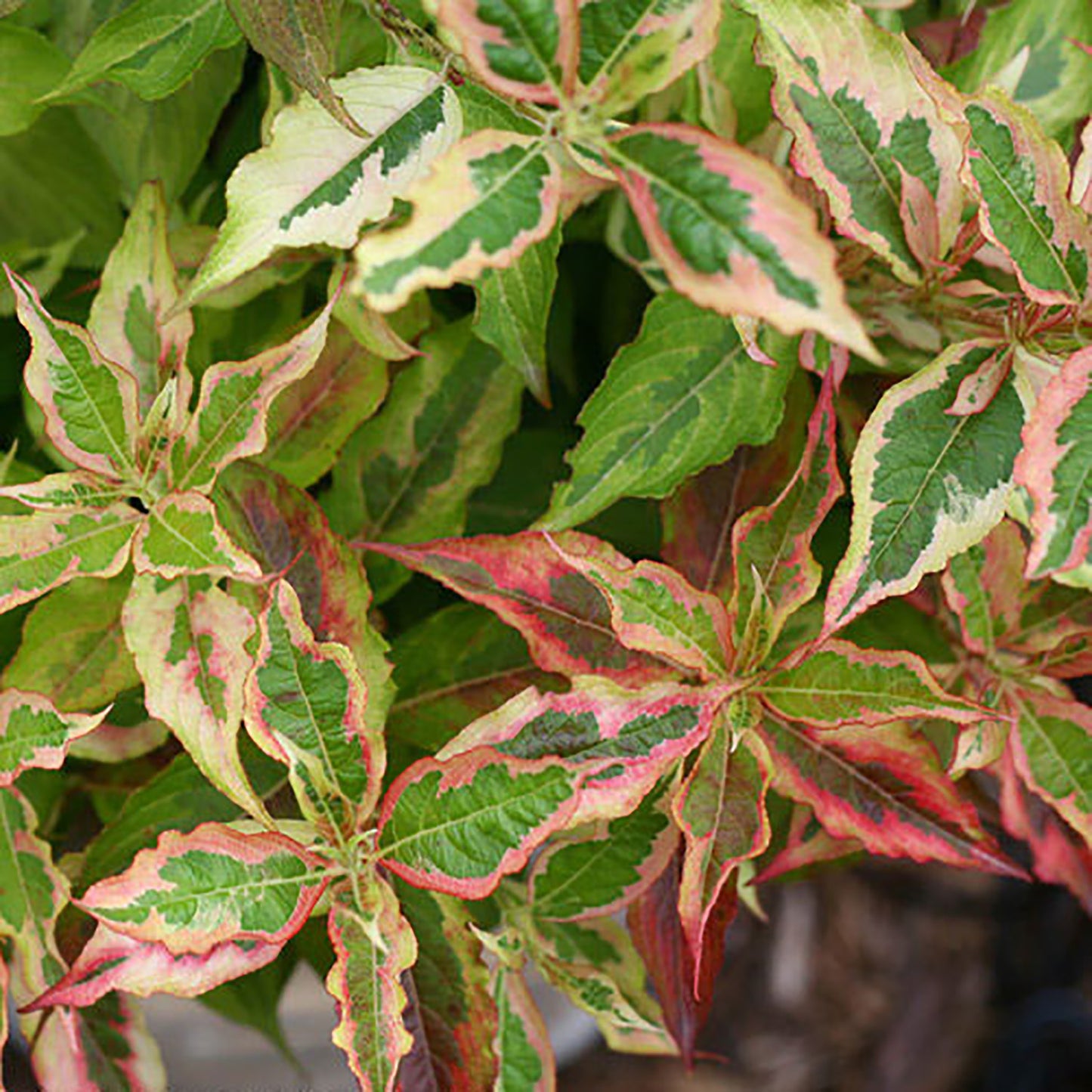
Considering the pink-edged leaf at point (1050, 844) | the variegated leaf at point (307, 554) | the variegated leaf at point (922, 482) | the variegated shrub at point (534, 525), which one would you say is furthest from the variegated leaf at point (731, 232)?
the pink-edged leaf at point (1050, 844)

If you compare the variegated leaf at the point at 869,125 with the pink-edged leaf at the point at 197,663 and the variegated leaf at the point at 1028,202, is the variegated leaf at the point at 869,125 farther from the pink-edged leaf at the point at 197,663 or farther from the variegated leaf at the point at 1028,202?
the pink-edged leaf at the point at 197,663

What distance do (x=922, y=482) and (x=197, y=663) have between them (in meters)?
0.27

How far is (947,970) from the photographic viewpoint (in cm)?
168

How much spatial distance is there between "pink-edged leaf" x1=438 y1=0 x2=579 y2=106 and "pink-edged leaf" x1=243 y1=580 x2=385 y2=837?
184 millimetres

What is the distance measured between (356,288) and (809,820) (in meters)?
0.35

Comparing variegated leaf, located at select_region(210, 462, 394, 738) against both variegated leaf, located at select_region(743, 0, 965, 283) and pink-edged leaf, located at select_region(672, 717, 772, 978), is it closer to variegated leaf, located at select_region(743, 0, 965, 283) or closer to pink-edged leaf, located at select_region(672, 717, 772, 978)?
pink-edged leaf, located at select_region(672, 717, 772, 978)

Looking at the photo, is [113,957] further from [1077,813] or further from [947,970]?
[947,970]

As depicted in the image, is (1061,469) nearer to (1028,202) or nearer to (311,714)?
(1028,202)

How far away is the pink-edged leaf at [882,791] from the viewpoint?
486 millimetres

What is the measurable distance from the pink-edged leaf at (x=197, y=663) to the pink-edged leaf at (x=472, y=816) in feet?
0.17

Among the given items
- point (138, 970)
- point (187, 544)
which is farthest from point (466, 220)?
point (138, 970)

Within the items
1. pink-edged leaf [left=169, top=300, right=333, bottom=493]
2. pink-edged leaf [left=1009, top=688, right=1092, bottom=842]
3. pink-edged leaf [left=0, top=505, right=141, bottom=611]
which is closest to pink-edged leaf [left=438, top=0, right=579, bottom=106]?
pink-edged leaf [left=169, top=300, right=333, bottom=493]

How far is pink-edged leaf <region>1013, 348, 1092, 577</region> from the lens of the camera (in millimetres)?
361

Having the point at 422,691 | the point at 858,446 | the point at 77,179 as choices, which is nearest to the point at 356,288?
the point at 858,446
